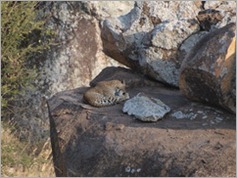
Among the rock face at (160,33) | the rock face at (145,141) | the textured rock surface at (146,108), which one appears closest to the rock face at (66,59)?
the rock face at (160,33)

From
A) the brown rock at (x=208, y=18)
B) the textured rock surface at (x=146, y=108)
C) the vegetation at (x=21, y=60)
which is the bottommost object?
the vegetation at (x=21, y=60)

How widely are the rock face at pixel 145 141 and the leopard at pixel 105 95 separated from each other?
68 millimetres

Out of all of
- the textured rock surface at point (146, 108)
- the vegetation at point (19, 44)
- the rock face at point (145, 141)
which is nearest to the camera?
the rock face at point (145, 141)

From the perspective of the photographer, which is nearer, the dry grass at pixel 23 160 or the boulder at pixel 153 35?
the boulder at pixel 153 35

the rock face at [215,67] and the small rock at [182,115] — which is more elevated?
the rock face at [215,67]

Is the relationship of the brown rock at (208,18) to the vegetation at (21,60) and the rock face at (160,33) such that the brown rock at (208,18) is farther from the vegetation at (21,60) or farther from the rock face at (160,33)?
the vegetation at (21,60)

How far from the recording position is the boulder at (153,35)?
5.75 m

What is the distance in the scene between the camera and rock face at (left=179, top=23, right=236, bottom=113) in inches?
182

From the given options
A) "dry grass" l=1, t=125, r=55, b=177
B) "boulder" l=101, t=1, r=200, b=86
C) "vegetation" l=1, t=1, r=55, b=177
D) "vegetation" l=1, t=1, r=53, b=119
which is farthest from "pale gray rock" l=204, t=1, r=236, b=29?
"vegetation" l=1, t=1, r=53, b=119

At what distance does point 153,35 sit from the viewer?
5812mm

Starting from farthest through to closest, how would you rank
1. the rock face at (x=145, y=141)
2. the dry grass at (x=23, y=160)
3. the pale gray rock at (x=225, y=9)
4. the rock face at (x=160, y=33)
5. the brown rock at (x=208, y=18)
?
the dry grass at (x=23, y=160), the rock face at (x=160, y=33), the brown rock at (x=208, y=18), the pale gray rock at (x=225, y=9), the rock face at (x=145, y=141)

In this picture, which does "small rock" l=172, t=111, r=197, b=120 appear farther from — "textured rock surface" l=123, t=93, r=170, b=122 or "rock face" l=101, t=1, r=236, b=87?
"rock face" l=101, t=1, r=236, b=87

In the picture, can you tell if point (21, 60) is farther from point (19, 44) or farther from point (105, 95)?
point (105, 95)

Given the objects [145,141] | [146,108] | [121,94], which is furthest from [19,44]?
[145,141]
